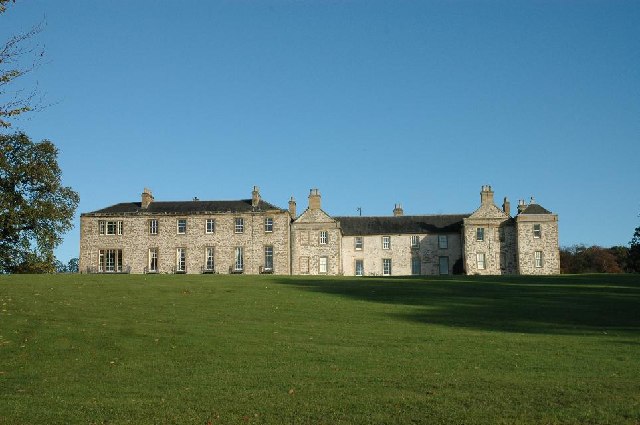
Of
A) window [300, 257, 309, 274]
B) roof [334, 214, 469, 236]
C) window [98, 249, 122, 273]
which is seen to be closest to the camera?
window [98, 249, 122, 273]

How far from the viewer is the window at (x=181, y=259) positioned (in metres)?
72.5

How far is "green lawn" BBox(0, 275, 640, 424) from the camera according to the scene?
13.7m

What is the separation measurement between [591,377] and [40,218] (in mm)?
52245

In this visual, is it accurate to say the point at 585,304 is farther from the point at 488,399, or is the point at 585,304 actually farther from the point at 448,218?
the point at 448,218

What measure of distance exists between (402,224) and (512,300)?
42433 millimetres

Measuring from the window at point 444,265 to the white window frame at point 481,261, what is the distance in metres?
3.83

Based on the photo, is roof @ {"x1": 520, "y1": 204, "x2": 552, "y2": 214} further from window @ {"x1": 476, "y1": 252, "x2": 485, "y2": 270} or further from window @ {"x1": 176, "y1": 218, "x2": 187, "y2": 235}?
window @ {"x1": 176, "y1": 218, "x2": 187, "y2": 235}

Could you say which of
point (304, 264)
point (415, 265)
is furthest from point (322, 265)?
point (415, 265)

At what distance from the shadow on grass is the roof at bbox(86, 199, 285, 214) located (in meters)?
27.2

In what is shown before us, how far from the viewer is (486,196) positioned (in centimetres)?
7406

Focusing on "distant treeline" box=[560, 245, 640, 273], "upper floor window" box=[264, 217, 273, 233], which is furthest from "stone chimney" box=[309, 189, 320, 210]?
"distant treeline" box=[560, 245, 640, 273]

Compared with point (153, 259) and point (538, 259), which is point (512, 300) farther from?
point (153, 259)

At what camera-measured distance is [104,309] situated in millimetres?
29859

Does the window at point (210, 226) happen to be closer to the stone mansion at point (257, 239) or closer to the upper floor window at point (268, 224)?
the stone mansion at point (257, 239)
